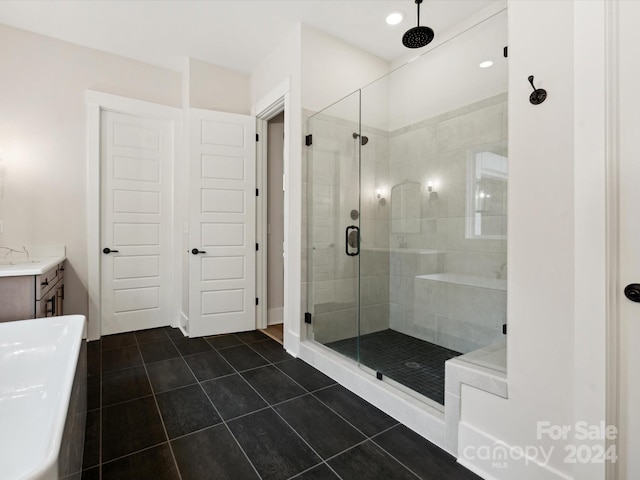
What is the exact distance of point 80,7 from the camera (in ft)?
8.62

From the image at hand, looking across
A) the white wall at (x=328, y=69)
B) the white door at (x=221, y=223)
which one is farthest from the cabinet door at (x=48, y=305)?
the white wall at (x=328, y=69)

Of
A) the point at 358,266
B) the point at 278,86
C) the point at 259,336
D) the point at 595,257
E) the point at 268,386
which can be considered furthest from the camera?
the point at 259,336

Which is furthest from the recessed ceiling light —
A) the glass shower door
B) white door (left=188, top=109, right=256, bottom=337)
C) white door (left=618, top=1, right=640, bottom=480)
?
white door (left=618, top=1, right=640, bottom=480)

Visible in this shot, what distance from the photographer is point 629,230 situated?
3.60ft

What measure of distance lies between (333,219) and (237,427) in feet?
5.78

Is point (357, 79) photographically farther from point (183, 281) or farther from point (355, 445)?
point (355, 445)

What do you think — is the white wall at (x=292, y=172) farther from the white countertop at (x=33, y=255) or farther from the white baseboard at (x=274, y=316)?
the white countertop at (x=33, y=255)

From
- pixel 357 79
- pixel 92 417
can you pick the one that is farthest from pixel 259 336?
pixel 357 79

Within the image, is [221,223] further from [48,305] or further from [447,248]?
[447,248]

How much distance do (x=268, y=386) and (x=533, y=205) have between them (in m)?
2.01

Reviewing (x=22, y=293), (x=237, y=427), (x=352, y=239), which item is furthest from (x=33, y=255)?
(x=352, y=239)

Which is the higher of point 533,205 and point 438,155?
point 438,155

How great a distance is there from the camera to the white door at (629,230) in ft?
3.55

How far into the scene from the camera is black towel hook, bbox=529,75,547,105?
1278mm
